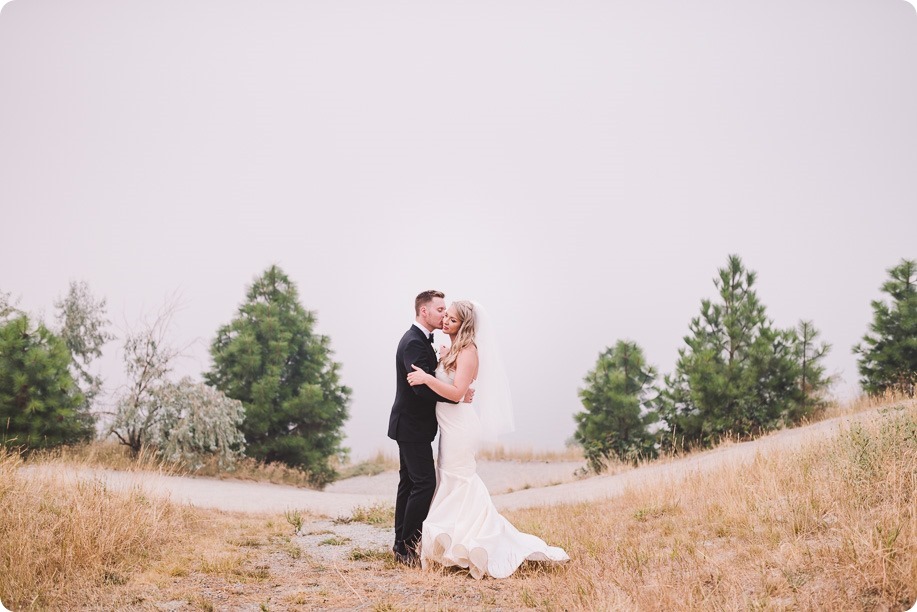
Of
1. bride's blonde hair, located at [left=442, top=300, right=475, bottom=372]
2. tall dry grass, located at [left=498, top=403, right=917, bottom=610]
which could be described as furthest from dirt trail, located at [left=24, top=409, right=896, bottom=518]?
bride's blonde hair, located at [left=442, top=300, right=475, bottom=372]

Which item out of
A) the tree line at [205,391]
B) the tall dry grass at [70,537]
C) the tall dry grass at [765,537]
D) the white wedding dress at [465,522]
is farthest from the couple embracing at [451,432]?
the tree line at [205,391]

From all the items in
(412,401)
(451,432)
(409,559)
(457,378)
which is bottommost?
(409,559)

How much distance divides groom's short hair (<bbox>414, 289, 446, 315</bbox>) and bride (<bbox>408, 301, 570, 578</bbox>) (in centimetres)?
27

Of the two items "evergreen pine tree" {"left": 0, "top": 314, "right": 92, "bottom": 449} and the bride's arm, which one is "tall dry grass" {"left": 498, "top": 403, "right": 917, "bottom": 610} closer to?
the bride's arm

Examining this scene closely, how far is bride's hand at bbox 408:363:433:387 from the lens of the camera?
6641 mm

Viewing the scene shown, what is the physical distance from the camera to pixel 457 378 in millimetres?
6719

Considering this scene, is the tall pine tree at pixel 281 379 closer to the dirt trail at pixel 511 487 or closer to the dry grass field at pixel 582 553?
the dirt trail at pixel 511 487

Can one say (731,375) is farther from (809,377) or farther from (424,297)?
(424,297)

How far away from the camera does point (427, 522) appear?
22.6 feet

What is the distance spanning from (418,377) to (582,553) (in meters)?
2.67

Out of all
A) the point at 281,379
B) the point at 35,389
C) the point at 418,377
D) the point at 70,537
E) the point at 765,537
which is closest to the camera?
the point at 418,377

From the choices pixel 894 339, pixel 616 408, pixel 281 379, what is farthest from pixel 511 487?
pixel 894 339

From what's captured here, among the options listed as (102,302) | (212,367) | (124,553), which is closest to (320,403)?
(212,367)

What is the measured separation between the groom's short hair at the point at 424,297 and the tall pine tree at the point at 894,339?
14.5 metres
